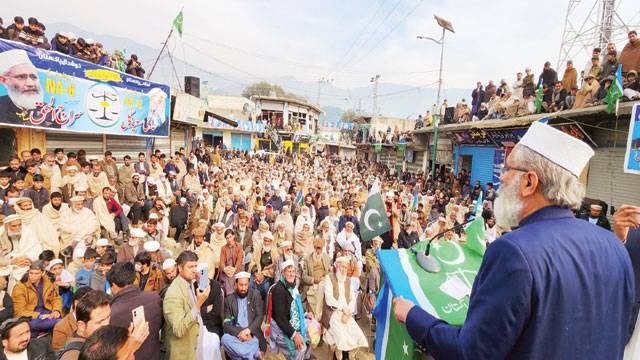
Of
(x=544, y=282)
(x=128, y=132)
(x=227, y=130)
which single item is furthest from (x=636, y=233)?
(x=227, y=130)

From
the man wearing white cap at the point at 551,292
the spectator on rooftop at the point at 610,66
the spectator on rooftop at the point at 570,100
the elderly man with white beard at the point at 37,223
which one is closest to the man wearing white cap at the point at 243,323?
the man wearing white cap at the point at 551,292

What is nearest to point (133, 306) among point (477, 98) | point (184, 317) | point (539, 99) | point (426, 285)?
point (184, 317)

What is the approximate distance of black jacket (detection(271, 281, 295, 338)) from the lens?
3.92 m

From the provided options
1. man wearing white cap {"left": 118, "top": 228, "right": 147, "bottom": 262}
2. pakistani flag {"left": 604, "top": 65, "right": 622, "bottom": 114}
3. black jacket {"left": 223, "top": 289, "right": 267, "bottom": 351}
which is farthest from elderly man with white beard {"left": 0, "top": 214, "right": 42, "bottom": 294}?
pakistani flag {"left": 604, "top": 65, "right": 622, "bottom": 114}

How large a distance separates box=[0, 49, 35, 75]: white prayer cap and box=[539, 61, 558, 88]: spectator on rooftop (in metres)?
14.0

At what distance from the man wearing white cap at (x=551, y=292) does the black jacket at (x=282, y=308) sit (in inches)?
118

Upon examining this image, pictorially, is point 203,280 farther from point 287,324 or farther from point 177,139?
point 177,139

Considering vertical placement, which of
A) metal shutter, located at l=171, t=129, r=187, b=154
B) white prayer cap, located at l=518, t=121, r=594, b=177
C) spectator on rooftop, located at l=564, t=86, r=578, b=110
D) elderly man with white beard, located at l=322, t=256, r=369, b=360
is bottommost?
elderly man with white beard, located at l=322, t=256, r=369, b=360

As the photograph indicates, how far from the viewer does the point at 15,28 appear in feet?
22.0

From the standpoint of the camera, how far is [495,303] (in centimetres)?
102

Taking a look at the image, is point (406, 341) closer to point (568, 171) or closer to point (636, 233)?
point (568, 171)

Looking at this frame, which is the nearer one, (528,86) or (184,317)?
(184,317)

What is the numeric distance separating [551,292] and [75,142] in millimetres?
11471

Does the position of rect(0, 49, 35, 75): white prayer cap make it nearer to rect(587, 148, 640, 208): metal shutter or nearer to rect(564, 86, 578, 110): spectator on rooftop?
rect(564, 86, 578, 110): spectator on rooftop
